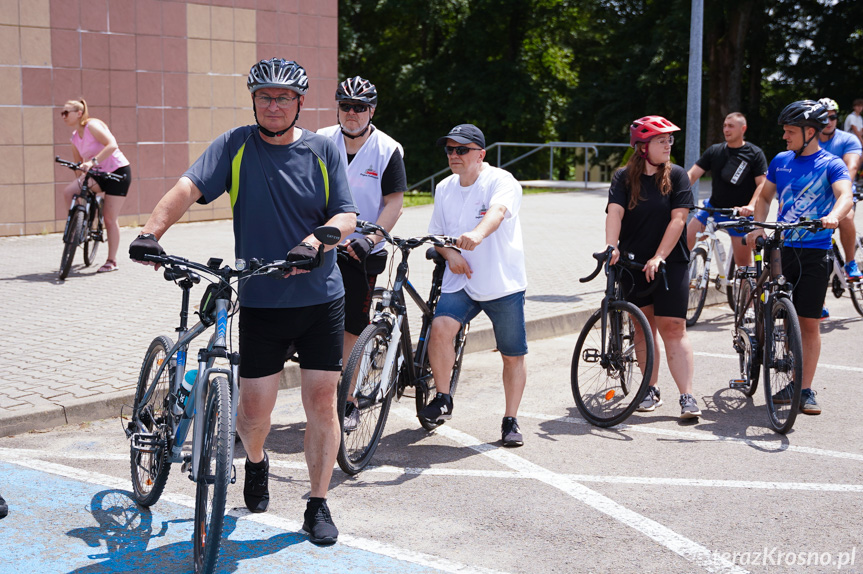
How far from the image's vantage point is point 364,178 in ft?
19.5

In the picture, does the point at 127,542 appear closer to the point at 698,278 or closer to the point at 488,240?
the point at 488,240

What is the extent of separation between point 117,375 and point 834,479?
4.39 metres

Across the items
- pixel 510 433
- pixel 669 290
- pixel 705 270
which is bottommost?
pixel 510 433

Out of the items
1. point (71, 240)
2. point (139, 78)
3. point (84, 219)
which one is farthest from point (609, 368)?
point (139, 78)

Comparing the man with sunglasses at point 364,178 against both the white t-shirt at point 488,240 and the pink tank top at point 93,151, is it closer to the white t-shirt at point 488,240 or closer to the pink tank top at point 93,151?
the white t-shirt at point 488,240

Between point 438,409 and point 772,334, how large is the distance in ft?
7.07

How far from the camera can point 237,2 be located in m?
16.1

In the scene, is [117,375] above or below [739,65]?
below

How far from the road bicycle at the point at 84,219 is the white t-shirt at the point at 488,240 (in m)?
5.91

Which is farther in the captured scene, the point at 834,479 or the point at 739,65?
the point at 739,65

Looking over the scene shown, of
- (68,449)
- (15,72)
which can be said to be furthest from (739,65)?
(68,449)

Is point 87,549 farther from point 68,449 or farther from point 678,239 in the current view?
point 678,239

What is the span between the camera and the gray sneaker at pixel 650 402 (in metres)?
6.72

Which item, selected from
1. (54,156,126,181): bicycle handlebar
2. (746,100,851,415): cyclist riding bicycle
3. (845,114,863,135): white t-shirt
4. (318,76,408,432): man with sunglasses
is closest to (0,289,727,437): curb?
(318,76,408,432): man with sunglasses
